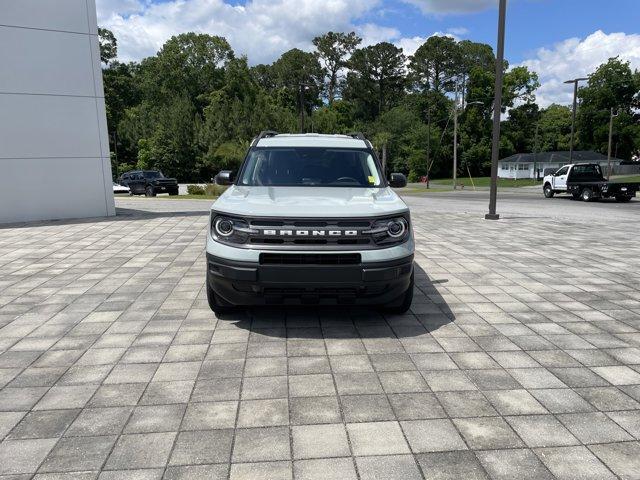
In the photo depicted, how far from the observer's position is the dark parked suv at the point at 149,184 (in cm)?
2977

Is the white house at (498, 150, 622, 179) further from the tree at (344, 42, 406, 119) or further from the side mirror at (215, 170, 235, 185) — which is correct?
the side mirror at (215, 170, 235, 185)

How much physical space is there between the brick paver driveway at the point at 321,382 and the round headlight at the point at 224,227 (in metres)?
1.02

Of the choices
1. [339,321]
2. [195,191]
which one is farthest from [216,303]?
[195,191]

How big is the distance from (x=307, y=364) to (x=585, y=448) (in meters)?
2.07

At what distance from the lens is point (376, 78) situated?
8650 cm

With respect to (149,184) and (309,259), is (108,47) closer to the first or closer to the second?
(149,184)

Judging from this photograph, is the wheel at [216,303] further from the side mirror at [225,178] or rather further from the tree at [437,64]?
the tree at [437,64]

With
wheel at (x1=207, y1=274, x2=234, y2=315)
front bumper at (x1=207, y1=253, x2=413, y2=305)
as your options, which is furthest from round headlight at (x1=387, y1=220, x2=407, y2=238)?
A: wheel at (x1=207, y1=274, x2=234, y2=315)

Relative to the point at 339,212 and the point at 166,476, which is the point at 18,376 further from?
the point at 339,212

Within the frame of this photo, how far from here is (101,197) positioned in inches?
560

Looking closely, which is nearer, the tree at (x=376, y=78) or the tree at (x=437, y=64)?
the tree at (x=437, y=64)

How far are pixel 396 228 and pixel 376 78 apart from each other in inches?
3431

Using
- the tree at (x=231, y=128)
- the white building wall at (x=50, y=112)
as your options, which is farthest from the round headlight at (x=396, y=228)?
the tree at (x=231, y=128)

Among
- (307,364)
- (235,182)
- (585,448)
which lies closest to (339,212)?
(307,364)
